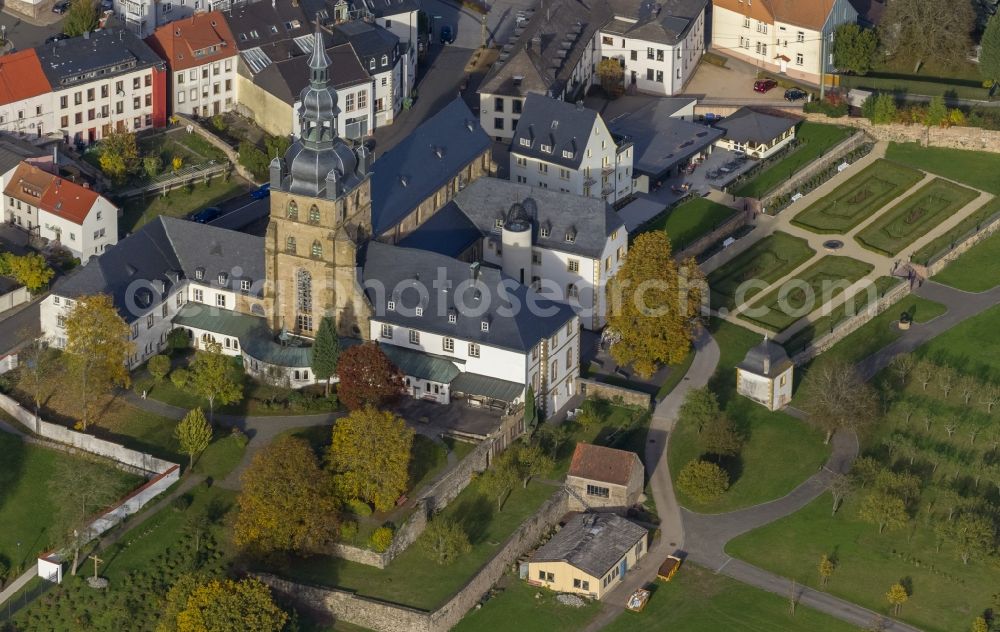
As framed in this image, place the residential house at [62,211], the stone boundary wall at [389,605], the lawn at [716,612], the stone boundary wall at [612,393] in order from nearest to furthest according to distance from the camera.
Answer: the stone boundary wall at [389,605] < the lawn at [716,612] < the stone boundary wall at [612,393] < the residential house at [62,211]

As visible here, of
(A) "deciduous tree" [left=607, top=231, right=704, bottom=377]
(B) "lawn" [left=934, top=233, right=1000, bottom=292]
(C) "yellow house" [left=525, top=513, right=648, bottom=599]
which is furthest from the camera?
(B) "lawn" [left=934, top=233, right=1000, bottom=292]

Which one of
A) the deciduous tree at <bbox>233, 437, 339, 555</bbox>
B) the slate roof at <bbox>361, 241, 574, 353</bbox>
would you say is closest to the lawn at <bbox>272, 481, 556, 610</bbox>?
the deciduous tree at <bbox>233, 437, 339, 555</bbox>

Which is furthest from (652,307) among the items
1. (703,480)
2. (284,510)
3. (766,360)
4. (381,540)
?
(284,510)

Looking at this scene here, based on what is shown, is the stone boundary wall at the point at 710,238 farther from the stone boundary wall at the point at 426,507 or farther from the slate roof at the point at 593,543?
the slate roof at the point at 593,543

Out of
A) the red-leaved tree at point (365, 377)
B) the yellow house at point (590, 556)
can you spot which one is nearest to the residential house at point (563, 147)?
the red-leaved tree at point (365, 377)

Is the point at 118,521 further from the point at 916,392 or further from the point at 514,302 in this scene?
the point at 916,392

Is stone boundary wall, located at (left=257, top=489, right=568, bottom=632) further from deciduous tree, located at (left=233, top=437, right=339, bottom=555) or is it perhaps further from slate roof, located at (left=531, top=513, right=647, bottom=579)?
slate roof, located at (left=531, top=513, right=647, bottom=579)
